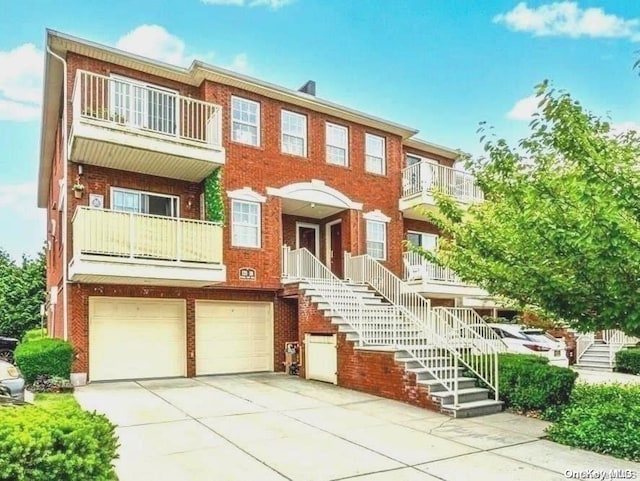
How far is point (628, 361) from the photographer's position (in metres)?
20.0

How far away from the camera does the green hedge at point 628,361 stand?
64.8 ft

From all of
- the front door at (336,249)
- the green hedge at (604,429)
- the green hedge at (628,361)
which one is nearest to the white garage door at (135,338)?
the front door at (336,249)

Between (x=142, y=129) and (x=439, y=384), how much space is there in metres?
8.99

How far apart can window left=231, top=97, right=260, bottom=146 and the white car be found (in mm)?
9728

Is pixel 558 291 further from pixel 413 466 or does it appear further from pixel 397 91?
pixel 397 91

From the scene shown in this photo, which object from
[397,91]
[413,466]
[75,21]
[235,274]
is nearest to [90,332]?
[235,274]

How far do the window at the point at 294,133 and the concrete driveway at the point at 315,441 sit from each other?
789 centimetres

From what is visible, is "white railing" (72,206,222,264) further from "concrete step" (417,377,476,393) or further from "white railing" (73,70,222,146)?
"concrete step" (417,377,476,393)

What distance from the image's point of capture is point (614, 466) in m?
6.73

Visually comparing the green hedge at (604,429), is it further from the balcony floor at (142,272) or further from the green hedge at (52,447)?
the balcony floor at (142,272)

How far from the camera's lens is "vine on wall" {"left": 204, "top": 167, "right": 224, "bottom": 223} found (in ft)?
48.4

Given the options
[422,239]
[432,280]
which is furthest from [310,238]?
[422,239]

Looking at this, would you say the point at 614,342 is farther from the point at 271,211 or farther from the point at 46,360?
the point at 46,360

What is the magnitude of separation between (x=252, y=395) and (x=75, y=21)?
36.6 feet
